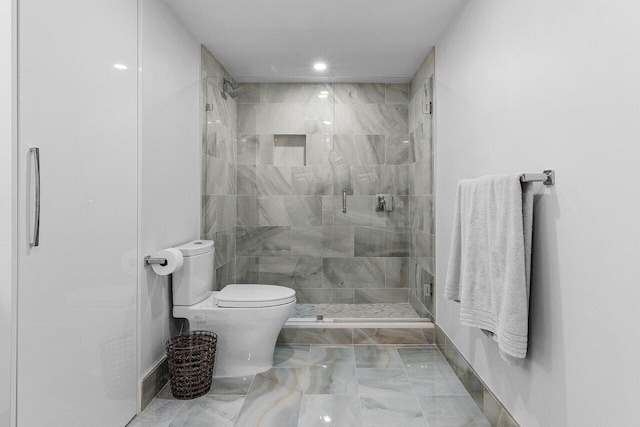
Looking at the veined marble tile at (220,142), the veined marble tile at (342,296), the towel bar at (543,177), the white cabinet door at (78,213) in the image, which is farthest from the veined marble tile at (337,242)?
the towel bar at (543,177)

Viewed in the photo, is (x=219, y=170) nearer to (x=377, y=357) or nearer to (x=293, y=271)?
(x=293, y=271)

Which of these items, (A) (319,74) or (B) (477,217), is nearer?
(B) (477,217)

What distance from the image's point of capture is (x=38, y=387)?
130 cm

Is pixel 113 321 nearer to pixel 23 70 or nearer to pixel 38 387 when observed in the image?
pixel 38 387

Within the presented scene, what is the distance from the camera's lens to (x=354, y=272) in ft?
10.4

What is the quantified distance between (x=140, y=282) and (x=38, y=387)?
0.74 metres

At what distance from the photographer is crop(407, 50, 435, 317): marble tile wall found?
2.90 metres

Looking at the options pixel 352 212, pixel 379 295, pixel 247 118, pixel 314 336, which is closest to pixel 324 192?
Result: pixel 352 212

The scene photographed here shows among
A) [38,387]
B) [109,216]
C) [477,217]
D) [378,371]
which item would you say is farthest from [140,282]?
[477,217]

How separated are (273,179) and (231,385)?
1528 millimetres

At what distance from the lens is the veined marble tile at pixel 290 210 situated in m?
3.10

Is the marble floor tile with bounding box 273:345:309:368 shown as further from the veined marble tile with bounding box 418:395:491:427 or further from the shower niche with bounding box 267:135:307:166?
the shower niche with bounding box 267:135:307:166

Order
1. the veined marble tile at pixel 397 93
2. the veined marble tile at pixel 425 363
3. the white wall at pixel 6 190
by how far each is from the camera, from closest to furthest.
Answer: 1. the white wall at pixel 6 190
2. the veined marble tile at pixel 425 363
3. the veined marble tile at pixel 397 93

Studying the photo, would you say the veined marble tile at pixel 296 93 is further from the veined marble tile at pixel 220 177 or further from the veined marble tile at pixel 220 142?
the veined marble tile at pixel 220 177
